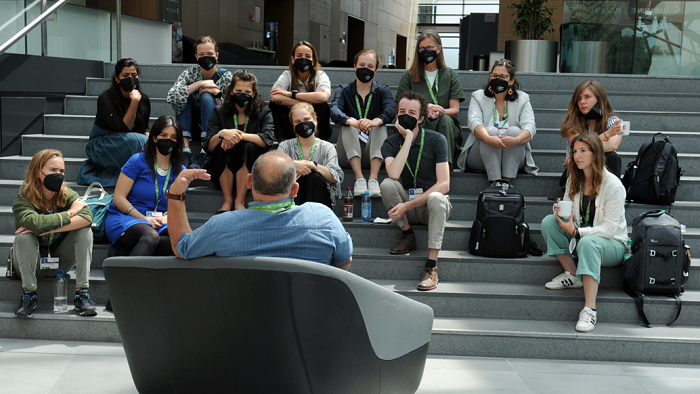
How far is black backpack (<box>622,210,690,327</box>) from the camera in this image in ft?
11.7

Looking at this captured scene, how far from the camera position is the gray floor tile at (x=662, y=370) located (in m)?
3.27

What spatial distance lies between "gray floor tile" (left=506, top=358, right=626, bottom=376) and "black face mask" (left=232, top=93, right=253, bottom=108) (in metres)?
2.39

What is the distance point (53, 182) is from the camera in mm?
3494

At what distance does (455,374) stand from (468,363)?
186mm

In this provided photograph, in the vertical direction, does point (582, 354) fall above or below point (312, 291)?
below

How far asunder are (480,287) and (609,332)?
76cm

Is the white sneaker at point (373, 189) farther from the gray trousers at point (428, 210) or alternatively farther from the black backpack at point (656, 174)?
the black backpack at point (656, 174)

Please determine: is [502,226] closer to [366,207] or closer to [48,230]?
[366,207]

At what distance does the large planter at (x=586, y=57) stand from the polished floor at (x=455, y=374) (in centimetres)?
541

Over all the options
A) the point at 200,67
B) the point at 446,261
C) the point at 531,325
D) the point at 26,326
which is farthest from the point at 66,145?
the point at 531,325

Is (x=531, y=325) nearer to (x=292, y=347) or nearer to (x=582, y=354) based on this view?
(x=582, y=354)

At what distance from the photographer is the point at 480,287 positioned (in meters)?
3.85

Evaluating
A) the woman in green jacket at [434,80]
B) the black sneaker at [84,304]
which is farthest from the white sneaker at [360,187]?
the black sneaker at [84,304]

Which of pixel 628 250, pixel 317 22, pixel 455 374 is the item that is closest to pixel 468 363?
pixel 455 374
